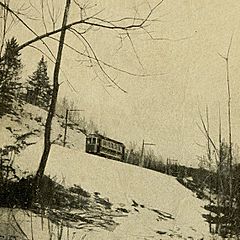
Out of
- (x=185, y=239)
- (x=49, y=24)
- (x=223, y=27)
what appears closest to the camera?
(x=185, y=239)

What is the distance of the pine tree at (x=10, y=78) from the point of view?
2.22 m

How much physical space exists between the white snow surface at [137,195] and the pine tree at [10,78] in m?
0.32

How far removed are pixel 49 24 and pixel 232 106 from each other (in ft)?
3.22

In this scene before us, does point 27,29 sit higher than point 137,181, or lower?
higher

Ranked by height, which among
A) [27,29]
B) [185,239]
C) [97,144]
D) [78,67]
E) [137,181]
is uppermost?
[27,29]

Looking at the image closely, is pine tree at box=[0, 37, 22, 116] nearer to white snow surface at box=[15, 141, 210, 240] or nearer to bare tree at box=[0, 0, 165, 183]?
bare tree at box=[0, 0, 165, 183]

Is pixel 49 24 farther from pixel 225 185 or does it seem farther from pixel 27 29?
pixel 225 185

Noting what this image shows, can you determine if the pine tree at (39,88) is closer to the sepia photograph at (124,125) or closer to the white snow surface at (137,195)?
the sepia photograph at (124,125)

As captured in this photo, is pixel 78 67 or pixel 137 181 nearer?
pixel 137 181

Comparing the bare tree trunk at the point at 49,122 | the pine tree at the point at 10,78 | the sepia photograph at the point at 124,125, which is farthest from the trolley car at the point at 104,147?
A: the pine tree at the point at 10,78

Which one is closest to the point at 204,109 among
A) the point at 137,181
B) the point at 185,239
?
the point at 137,181

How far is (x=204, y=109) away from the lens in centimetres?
215

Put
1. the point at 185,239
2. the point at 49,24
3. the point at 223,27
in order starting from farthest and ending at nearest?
1. the point at 49,24
2. the point at 223,27
3. the point at 185,239

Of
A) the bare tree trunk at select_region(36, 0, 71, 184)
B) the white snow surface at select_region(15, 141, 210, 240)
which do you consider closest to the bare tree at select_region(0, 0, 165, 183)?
the bare tree trunk at select_region(36, 0, 71, 184)
